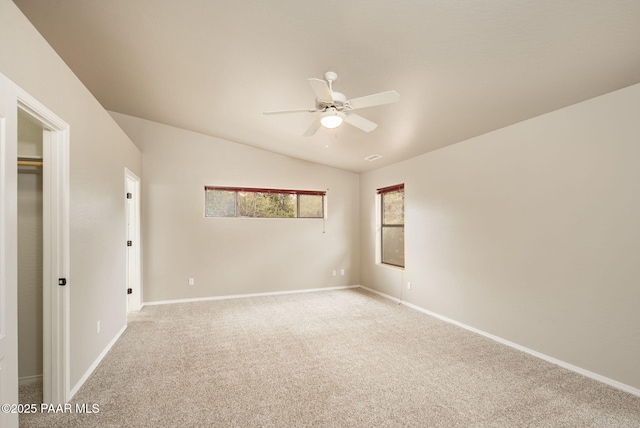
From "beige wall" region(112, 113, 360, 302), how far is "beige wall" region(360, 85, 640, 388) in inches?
86.4

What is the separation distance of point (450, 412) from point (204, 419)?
1.72 metres

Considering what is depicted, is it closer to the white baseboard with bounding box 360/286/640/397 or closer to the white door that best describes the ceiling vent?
the white baseboard with bounding box 360/286/640/397

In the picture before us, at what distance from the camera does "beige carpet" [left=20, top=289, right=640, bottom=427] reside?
204 centimetres

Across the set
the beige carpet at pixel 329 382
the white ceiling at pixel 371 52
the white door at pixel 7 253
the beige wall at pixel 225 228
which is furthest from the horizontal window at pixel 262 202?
the white door at pixel 7 253

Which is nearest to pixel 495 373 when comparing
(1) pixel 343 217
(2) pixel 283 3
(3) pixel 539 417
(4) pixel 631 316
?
(3) pixel 539 417

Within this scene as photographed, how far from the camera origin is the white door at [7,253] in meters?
1.34

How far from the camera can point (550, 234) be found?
2.91 meters

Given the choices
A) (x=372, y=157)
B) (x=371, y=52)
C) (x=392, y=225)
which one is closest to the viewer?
(x=371, y=52)

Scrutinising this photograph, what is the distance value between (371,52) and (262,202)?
3784 mm

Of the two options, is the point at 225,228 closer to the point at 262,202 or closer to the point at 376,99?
the point at 262,202

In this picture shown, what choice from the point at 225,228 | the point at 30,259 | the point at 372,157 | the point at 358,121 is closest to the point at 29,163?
the point at 30,259

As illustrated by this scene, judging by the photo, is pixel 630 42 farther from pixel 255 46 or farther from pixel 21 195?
pixel 21 195

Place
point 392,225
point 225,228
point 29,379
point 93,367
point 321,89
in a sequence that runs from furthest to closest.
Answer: point 392,225
point 225,228
point 93,367
point 29,379
point 321,89

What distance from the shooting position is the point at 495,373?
2.65 meters
